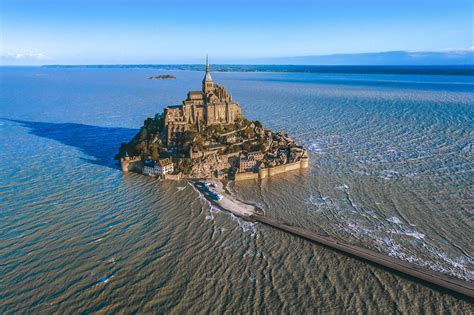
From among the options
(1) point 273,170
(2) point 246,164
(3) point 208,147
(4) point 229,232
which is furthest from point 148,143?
(4) point 229,232

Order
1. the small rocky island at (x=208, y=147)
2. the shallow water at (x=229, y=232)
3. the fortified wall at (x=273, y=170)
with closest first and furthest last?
the shallow water at (x=229, y=232) < the fortified wall at (x=273, y=170) < the small rocky island at (x=208, y=147)

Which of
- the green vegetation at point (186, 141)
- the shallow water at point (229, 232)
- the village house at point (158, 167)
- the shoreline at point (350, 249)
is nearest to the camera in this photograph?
the shallow water at point (229, 232)

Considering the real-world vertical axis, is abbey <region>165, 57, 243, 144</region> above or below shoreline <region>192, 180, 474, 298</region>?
above

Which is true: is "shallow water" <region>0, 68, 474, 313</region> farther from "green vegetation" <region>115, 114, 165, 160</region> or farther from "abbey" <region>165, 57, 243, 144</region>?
"abbey" <region>165, 57, 243, 144</region>

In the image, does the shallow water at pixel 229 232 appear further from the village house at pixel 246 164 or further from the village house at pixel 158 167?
the village house at pixel 246 164

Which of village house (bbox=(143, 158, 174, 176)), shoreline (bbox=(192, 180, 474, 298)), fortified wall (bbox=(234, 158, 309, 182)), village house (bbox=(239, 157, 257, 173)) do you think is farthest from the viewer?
village house (bbox=(239, 157, 257, 173))

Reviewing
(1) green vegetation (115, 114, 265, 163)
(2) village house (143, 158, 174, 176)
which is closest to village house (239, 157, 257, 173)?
(1) green vegetation (115, 114, 265, 163)

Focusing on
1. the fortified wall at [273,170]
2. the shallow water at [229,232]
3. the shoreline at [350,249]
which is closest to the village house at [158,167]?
the shallow water at [229,232]
